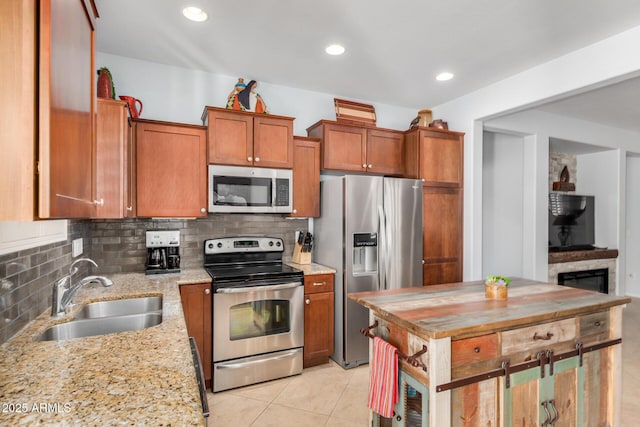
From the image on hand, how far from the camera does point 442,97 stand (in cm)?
395

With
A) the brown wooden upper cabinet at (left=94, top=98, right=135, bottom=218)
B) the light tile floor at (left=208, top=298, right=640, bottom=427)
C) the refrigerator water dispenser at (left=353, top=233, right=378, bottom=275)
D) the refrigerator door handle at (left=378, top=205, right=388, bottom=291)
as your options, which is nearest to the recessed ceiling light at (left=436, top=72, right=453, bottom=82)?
the refrigerator door handle at (left=378, top=205, right=388, bottom=291)

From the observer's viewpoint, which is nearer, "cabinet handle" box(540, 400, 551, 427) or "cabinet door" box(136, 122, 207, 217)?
"cabinet handle" box(540, 400, 551, 427)

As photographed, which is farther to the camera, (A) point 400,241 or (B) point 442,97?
(B) point 442,97

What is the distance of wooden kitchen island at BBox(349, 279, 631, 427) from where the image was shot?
5.25ft

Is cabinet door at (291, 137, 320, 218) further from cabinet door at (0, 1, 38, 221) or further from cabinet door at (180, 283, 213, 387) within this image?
cabinet door at (0, 1, 38, 221)

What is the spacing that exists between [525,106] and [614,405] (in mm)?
2490

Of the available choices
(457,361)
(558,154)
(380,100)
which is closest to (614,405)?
(457,361)

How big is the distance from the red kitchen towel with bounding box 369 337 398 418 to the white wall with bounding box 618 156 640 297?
6.69 meters

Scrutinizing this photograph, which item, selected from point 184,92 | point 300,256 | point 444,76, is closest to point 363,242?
point 300,256

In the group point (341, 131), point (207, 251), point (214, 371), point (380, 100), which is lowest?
point (214, 371)

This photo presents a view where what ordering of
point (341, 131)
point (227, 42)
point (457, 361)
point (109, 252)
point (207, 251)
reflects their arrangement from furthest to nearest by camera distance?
point (341, 131), point (207, 251), point (109, 252), point (227, 42), point (457, 361)

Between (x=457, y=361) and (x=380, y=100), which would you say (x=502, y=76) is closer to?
(x=380, y=100)

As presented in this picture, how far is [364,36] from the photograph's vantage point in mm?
2604

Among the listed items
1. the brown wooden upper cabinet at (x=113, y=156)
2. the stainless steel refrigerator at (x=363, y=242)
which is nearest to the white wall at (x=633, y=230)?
the stainless steel refrigerator at (x=363, y=242)
